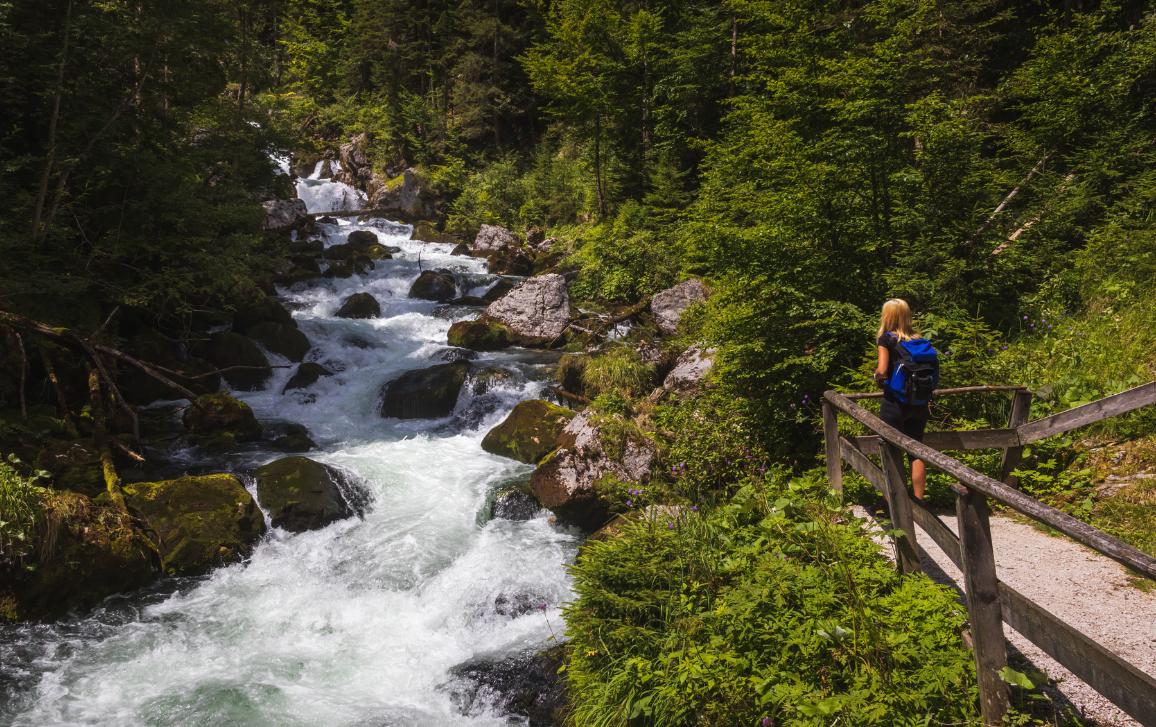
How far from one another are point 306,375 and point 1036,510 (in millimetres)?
14912

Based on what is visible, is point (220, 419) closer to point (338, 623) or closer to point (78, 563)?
point (78, 563)

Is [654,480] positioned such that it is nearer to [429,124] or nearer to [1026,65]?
[1026,65]

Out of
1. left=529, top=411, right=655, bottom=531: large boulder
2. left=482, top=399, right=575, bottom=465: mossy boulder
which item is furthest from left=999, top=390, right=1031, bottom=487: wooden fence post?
left=482, top=399, right=575, bottom=465: mossy boulder

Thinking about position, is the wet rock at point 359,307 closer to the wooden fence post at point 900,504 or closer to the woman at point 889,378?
the woman at point 889,378

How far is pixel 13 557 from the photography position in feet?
21.3

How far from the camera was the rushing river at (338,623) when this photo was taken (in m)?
5.61

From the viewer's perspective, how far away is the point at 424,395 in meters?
13.4

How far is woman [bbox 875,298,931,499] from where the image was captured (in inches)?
184

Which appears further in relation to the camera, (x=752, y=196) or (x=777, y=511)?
(x=752, y=196)

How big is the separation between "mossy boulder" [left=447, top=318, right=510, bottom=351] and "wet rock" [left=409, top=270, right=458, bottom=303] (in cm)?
375

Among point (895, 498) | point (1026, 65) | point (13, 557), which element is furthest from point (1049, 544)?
point (13, 557)

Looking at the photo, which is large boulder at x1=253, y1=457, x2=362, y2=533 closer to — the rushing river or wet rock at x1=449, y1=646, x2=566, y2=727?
the rushing river

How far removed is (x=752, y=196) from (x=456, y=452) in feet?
25.0

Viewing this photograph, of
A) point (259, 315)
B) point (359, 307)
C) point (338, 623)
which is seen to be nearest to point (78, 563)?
point (338, 623)
